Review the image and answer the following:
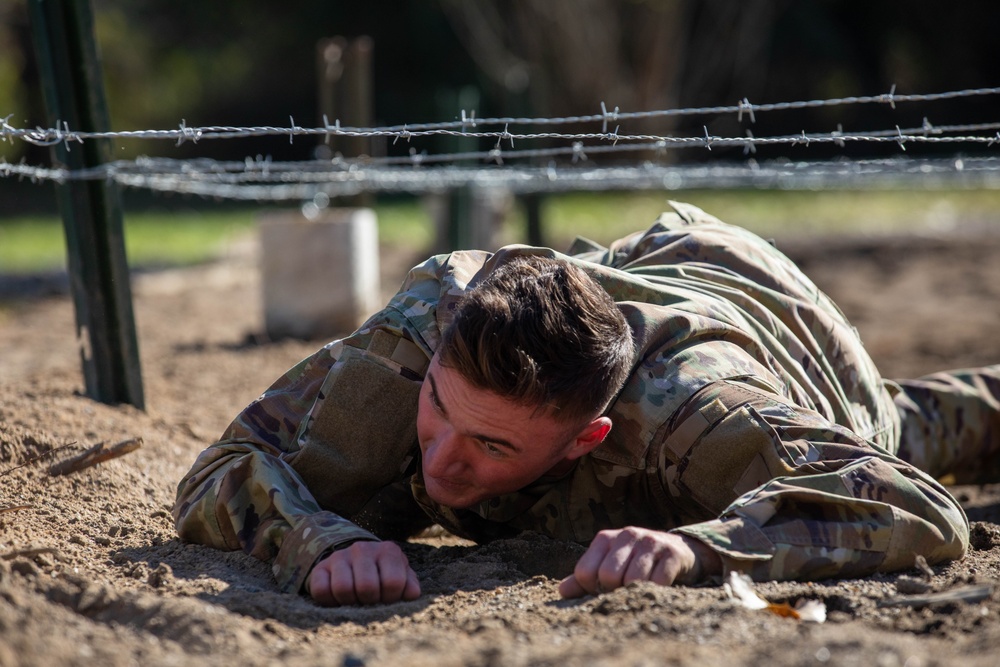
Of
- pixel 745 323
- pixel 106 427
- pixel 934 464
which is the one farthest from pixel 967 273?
pixel 106 427

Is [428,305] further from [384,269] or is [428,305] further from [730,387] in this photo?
[384,269]

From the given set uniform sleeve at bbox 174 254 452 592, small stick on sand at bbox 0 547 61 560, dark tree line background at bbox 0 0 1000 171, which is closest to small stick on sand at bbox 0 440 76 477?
uniform sleeve at bbox 174 254 452 592

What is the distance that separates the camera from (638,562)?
2072 mm

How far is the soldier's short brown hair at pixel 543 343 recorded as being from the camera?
6.99 ft

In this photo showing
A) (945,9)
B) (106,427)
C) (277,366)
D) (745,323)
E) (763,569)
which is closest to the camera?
(763,569)

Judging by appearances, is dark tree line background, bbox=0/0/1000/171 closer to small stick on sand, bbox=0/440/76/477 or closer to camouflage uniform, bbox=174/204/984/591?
small stick on sand, bbox=0/440/76/477

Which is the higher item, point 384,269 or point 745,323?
point 745,323

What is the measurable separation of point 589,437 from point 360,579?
0.56 m

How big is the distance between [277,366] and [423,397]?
11.2ft

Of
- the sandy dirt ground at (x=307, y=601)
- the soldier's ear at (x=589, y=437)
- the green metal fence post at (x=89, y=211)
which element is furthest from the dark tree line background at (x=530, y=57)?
the soldier's ear at (x=589, y=437)

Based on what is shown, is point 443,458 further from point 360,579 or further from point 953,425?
point 953,425

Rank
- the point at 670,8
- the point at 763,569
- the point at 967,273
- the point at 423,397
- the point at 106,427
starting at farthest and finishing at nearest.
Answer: the point at 670,8 < the point at 967,273 < the point at 106,427 < the point at 423,397 < the point at 763,569

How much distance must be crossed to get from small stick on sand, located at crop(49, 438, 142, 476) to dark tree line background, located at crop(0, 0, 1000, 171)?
11.2 m

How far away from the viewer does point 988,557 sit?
8.26 ft
